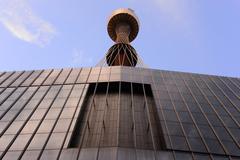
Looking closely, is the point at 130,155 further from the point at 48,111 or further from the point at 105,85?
the point at 105,85

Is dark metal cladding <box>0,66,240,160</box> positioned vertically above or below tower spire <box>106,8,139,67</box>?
below

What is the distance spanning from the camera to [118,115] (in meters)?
29.2

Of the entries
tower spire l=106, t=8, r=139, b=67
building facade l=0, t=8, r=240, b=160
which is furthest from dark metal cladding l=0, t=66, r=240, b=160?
tower spire l=106, t=8, r=139, b=67

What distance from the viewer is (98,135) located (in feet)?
88.6

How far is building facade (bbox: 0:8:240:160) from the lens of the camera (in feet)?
77.1

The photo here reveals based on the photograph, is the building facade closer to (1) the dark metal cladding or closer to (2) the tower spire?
(1) the dark metal cladding

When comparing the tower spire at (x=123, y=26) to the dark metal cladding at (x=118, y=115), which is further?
the tower spire at (x=123, y=26)

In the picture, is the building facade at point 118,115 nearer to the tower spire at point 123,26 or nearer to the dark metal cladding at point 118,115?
the dark metal cladding at point 118,115

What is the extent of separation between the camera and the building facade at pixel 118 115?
23500mm

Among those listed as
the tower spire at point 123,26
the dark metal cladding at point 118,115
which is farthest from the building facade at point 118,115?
the tower spire at point 123,26

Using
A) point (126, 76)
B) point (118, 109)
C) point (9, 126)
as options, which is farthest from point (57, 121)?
point (126, 76)

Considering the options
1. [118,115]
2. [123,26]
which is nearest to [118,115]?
[118,115]

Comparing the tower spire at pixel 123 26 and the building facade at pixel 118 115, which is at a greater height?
the tower spire at pixel 123 26

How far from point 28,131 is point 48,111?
3540mm
